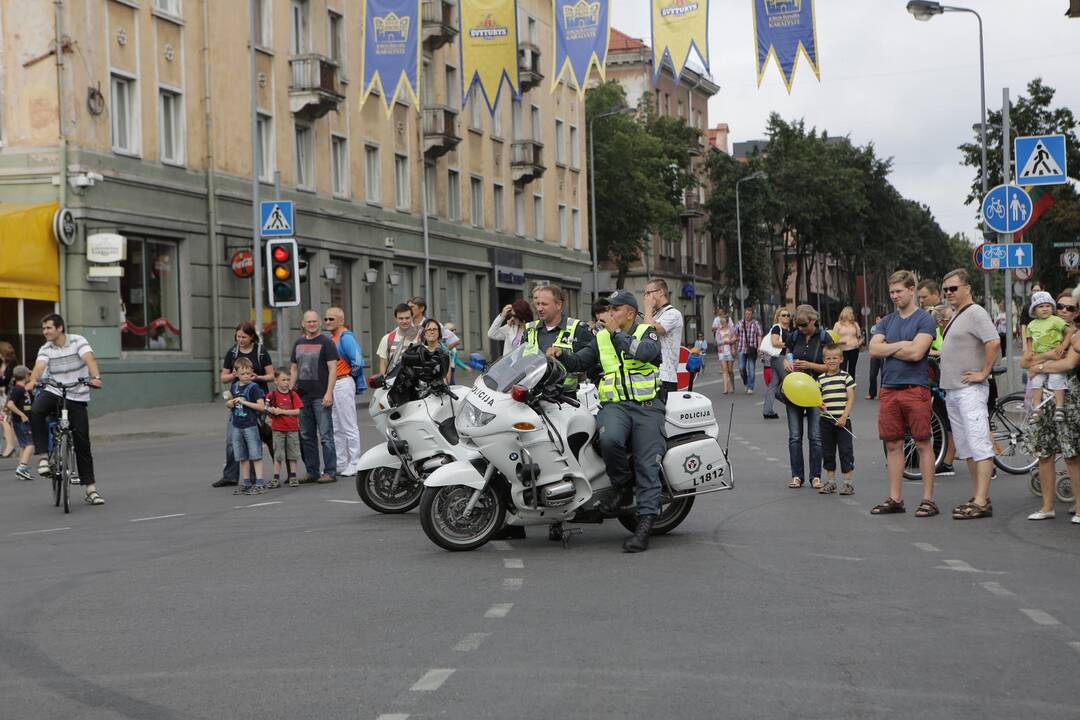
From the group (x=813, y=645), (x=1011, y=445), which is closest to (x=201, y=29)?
(x=1011, y=445)

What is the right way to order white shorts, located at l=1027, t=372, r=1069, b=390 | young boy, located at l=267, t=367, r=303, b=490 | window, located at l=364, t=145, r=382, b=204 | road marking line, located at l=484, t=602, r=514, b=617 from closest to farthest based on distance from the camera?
1. road marking line, located at l=484, t=602, r=514, b=617
2. white shorts, located at l=1027, t=372, r=1069, b=390
3. young boy, located at l=267, t=367, r=303, b=490
4. window, located at l=364, t=145, r=382, b=204

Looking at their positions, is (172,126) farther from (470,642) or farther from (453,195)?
(470,642)

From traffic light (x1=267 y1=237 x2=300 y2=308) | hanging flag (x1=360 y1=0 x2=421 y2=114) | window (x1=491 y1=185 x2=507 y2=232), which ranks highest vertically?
hanging flag (x1=360 y1=0 x2=421 y2=114)

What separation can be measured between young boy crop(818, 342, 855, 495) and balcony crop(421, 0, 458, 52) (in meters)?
32.4

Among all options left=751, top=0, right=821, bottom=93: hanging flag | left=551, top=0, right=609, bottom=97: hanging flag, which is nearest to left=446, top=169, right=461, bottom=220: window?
left=551, top=0, right=609, bottom=97: hanging flag

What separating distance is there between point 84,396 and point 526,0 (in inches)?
1633

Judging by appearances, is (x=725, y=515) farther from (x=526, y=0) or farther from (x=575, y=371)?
(x=526, y=0)

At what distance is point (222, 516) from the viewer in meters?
12.8

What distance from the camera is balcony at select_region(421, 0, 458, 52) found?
44.4 meters

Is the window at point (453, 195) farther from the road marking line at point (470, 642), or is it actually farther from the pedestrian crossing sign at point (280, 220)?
the road marking line at point (470, 642)

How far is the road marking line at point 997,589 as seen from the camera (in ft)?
26.6

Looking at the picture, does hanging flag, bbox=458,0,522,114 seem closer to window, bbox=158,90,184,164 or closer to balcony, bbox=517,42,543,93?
window, bbox=158,90,184,164

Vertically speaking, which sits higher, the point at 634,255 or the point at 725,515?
the point at 634,255

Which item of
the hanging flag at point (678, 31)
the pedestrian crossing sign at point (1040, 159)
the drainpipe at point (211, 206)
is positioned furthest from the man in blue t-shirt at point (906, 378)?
the drainpipe at point (211, 206)
